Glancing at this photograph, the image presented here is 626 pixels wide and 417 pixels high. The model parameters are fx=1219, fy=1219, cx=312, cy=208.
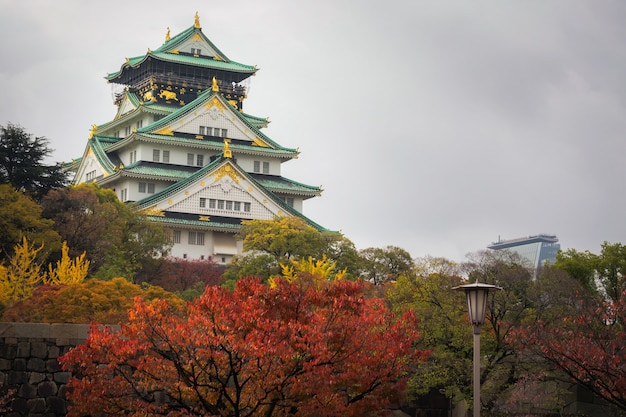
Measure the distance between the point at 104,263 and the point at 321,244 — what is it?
39.5 feet

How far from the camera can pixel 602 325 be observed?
29.8 metres

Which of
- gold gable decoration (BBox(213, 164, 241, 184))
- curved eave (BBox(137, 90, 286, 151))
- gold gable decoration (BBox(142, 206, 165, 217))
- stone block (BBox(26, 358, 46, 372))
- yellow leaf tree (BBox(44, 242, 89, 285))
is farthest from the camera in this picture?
curved eave (BBox(137, 90, 286, 151))

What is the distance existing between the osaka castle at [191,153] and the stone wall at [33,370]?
145ft

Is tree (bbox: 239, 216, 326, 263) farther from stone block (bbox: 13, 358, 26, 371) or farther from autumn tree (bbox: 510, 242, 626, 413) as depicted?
stone block (bbox: 13, 358, 26, 371)

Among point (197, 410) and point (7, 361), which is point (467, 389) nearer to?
point (197, 410)

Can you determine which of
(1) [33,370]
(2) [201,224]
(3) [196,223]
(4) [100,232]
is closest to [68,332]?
(1) [33,370]

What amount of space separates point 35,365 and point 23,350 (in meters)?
0.41

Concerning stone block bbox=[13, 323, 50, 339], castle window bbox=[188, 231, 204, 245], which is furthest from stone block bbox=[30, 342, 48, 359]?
castle window bbox=[188, 231, 204, 245]

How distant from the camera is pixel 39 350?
84.9 ft

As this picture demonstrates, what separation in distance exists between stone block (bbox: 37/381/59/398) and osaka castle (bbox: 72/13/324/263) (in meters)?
44.2

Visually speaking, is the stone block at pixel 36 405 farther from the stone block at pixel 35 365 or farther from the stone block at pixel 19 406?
the stone block at pixel 35 365

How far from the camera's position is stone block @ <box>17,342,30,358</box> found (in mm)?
25812

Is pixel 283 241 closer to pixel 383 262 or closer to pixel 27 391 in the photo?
pixel 383 262

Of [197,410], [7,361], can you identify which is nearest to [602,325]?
[197,410]
